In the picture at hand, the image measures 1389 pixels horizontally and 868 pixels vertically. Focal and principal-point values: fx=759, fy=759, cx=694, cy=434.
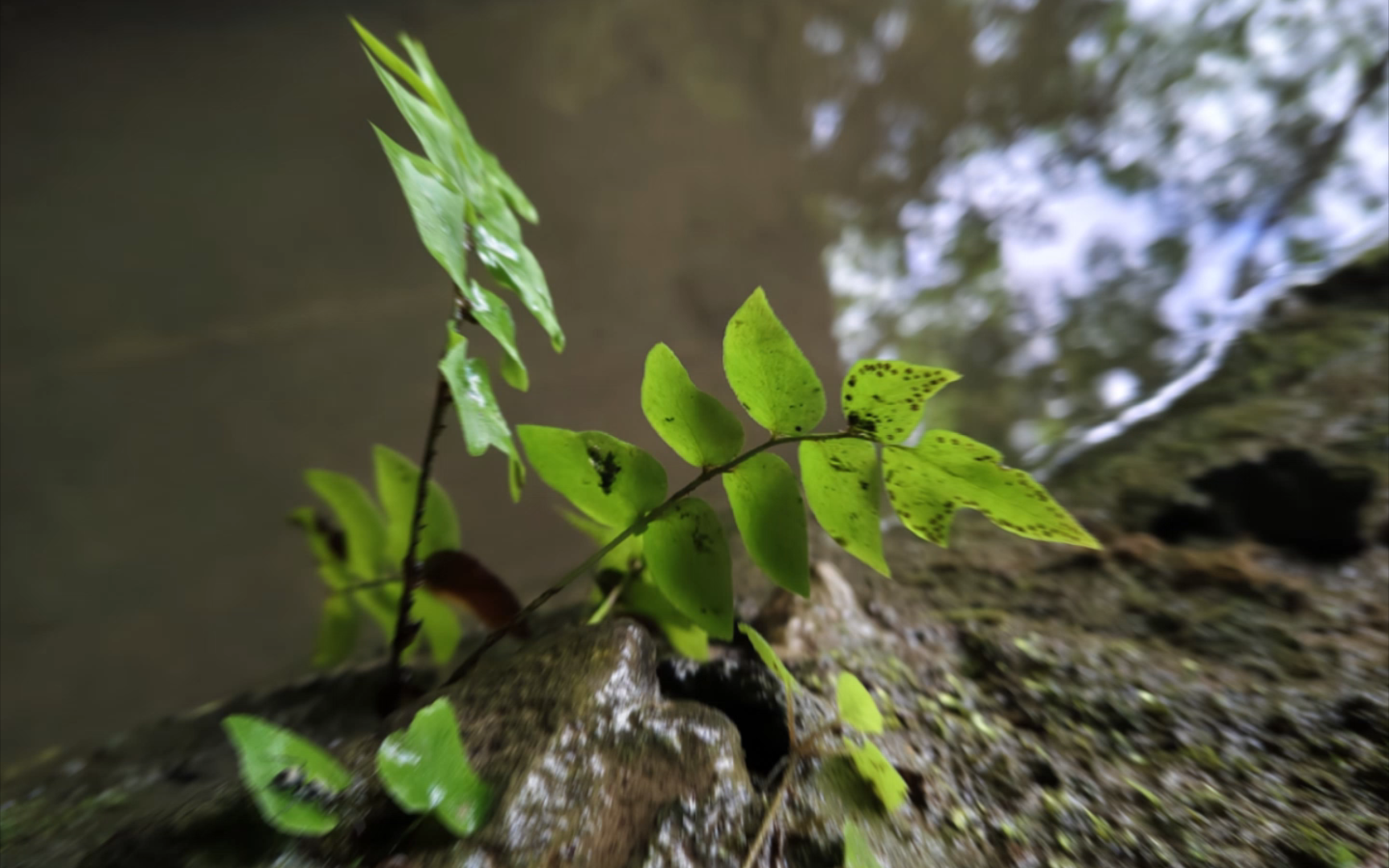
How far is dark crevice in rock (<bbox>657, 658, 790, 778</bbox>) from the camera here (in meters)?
0.66

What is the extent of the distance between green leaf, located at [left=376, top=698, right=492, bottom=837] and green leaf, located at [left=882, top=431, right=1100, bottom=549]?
0.34m

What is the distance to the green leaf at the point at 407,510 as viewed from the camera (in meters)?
0.75

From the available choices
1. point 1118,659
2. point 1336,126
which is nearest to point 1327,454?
point 1118,659

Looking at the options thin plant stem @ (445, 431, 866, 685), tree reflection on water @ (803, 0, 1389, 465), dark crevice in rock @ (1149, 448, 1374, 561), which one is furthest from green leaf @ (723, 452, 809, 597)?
tree reflection on water @ (803, 0, 1389, 465)

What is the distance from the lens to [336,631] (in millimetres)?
856

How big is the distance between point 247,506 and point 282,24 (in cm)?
165

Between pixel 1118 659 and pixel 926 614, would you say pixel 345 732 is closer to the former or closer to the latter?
pixel 926 614

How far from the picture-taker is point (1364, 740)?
2.29 feet

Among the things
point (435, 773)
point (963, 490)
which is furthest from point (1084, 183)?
point (435, 773)

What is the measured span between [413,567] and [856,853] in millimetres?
437

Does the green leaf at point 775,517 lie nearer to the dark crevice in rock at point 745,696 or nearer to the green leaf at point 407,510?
the dark crevice in rock at point 745,696

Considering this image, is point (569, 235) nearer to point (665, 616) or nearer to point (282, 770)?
point (665, 616)

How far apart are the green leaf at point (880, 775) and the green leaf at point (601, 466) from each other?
24cm

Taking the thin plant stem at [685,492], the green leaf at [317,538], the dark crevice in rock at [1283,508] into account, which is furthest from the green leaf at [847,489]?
the dark crevice in rock at [1283,508]
